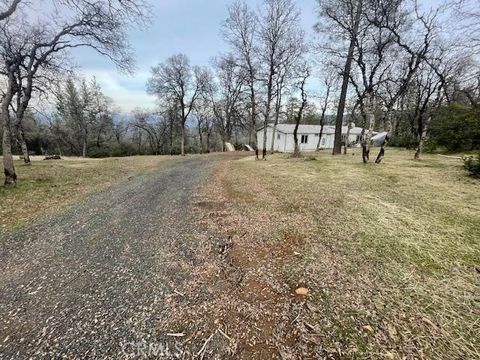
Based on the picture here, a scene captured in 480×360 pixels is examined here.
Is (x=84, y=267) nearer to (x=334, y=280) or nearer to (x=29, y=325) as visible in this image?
(x=29, y=325)

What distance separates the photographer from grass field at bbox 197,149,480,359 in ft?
7.79

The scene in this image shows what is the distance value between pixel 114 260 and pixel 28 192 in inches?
239

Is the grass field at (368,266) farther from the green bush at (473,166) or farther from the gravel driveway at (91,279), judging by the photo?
the green bush at (473,166)

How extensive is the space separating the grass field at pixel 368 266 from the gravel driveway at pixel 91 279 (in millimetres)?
1145

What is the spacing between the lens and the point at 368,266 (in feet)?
11.6

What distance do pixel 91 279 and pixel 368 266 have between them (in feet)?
13.1

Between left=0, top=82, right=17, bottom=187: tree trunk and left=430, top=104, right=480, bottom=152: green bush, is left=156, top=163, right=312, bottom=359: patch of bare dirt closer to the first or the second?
left=0, top=82, right=17, bottom=187: tree trunk

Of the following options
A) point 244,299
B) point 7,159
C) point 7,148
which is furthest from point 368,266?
point 7,148

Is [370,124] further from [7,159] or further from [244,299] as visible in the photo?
[7,159]

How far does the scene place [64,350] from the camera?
2295 millimetres

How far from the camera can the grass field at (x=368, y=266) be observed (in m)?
2.37

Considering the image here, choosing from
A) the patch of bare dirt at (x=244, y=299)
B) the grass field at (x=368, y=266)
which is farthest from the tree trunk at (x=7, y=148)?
the patch of bare dirt at (x=244, y=299)

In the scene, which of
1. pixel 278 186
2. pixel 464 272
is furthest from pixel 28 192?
pixel 464 272

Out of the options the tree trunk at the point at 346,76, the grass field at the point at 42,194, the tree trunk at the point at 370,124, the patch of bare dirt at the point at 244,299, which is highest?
the tree trunk at the point at 346,76
